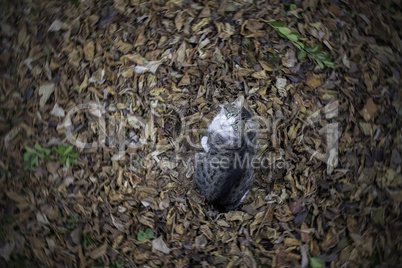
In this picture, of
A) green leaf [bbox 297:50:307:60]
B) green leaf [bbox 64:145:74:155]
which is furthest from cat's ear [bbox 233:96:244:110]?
green leaf [bbox 64:145:74:155]

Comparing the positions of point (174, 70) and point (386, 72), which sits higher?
point (386, 72)

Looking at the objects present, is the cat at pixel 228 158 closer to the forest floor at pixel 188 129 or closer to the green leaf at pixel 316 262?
the forest floor at pixel 188 129

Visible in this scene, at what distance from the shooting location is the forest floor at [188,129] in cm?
148

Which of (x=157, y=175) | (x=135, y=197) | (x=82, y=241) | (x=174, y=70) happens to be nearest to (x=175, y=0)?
(x=174, y=70)

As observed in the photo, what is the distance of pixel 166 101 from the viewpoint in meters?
1.94

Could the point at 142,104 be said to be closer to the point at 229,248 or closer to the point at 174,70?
the point at 174,70

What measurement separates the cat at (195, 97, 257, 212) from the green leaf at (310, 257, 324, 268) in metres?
0.52

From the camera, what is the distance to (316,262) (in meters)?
1.51

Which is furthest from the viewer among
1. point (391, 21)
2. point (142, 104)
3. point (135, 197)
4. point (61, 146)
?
point (142, 104)

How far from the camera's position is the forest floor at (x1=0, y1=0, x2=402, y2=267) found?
1.48m

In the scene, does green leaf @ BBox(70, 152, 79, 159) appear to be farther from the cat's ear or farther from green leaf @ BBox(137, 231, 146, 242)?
the cat's ear

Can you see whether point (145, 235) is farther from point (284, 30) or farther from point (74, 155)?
point (284, 30)

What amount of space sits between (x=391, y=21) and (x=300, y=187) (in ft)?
3.50

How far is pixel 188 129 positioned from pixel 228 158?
1.45ft
